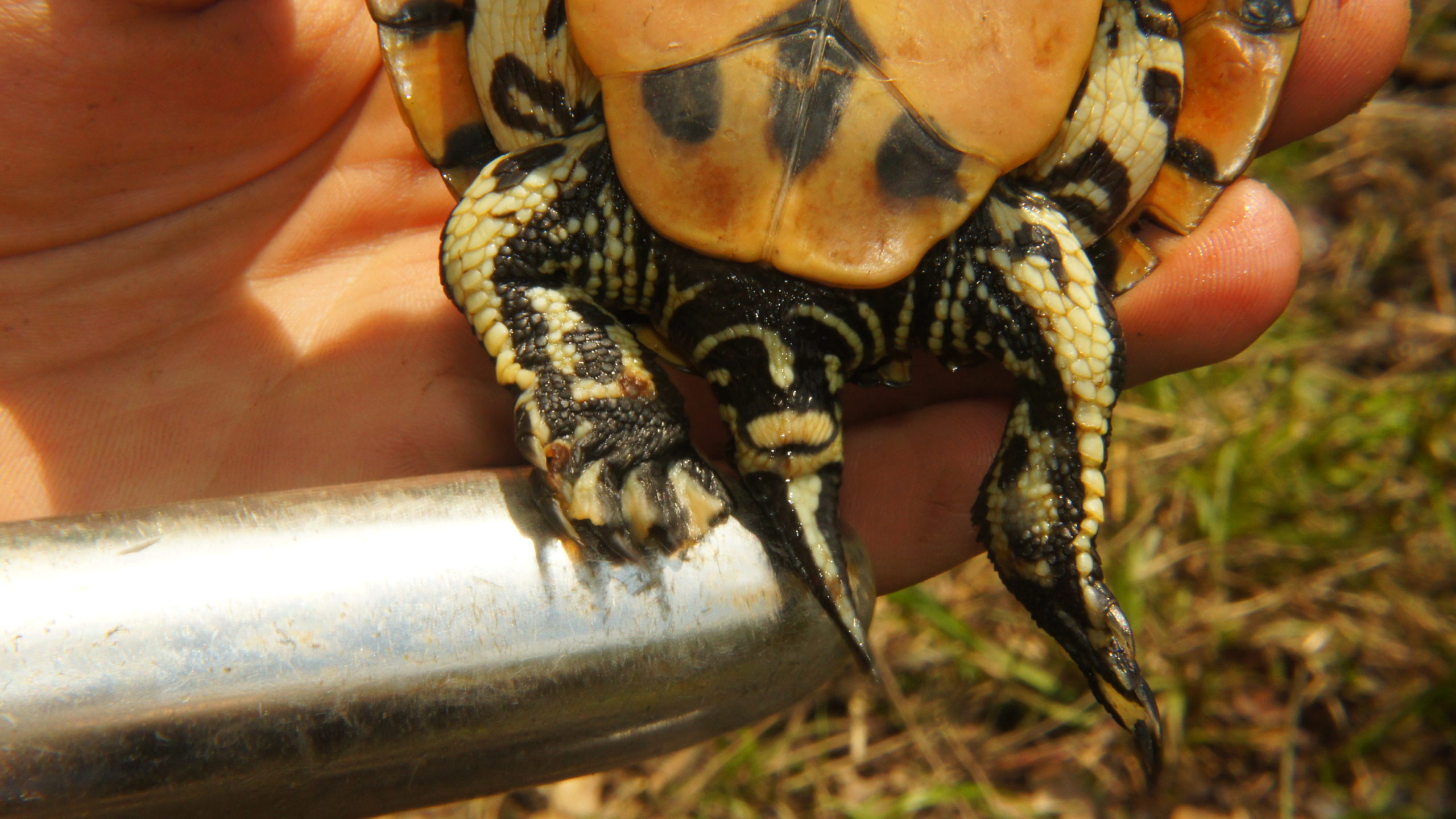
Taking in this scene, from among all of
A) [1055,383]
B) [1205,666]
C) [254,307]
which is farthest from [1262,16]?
[254,307]

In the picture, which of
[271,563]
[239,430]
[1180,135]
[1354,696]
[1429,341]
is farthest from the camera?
[1429,341]

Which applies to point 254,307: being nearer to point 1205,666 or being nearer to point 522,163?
point 522,163

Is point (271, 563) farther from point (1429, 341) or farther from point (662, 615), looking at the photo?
point (1429, 341)

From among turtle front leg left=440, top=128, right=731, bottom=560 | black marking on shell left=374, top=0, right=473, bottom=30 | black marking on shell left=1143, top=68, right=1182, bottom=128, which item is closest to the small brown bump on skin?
turtle front leg left=440, top=128, right=731, bottom=560

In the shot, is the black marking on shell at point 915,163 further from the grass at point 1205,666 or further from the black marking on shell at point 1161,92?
the grass at point 1205,666

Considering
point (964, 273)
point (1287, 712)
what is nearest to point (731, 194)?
point (964, 273)

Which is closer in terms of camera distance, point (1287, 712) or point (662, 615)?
point (662, 615)
